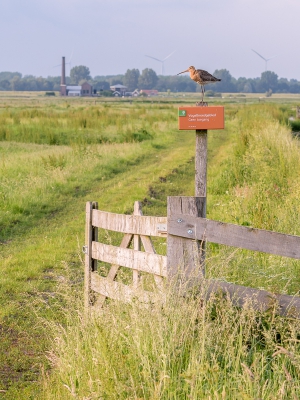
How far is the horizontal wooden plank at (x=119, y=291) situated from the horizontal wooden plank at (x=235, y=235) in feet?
1.63

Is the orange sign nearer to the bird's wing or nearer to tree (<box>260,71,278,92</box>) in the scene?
the bird's wing

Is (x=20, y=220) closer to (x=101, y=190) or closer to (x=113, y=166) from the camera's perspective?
(x=101, y=190)

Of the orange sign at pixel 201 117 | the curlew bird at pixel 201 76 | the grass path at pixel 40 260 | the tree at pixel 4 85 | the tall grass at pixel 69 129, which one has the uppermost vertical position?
the tree at pixel 4 85

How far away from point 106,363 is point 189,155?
1671 cm

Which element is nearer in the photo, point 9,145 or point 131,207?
point 131,207

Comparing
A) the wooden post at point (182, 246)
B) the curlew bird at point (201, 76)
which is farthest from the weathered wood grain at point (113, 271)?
the curlew bird at point (201, 76)

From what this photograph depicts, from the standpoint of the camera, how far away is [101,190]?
1409cm

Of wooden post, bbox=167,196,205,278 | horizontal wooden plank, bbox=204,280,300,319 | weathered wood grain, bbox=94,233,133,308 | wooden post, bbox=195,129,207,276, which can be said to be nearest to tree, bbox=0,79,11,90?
weathered wood grain, bbox=94,233,133,308

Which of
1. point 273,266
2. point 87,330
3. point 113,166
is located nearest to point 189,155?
point 113,166

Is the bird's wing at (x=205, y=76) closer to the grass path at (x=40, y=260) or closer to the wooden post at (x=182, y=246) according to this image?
the wooden post at (x=182, y=246)

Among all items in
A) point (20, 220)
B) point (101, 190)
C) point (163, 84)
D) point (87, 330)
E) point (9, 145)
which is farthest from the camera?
point (163, 84)

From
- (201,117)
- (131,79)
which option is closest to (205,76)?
(201,117)

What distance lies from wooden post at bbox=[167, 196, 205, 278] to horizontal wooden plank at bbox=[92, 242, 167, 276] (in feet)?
0.65

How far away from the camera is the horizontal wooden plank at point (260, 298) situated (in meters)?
4.25
